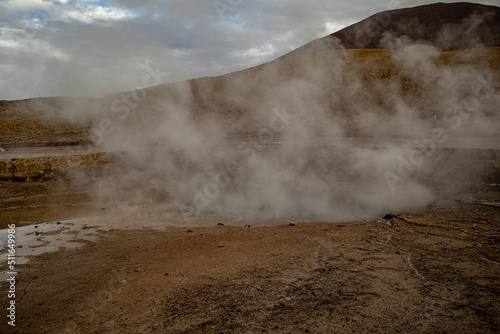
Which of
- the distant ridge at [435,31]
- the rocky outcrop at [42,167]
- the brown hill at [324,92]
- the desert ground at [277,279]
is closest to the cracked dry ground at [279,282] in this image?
the desert ground at [277,279]

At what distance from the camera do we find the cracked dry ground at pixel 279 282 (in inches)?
86.8

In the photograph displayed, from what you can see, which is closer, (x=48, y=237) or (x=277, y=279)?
(x=277, y=279)

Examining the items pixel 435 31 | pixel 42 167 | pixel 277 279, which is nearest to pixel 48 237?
pixel 277 279

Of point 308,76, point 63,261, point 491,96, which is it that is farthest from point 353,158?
point 308,76

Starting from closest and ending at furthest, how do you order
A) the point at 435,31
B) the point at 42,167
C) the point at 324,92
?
the point at 42,167
the point at 324,92
the point at 435,31

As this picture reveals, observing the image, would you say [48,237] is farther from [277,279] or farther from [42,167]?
[42,167]

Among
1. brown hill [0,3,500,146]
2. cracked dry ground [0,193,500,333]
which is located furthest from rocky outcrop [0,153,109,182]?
brown hill [0,3,500,146]

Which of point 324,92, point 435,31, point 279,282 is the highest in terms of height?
point 435,31

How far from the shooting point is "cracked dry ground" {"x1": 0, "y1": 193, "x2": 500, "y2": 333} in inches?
86.8

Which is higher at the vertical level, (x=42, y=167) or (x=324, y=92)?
(x=324, y=92)

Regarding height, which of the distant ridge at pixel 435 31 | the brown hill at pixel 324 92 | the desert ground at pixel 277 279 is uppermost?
the distant ridge at pixel 435 31

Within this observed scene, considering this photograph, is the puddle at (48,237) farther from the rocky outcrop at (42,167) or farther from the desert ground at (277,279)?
the rocky outcrop at (42,167)

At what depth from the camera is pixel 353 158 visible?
877 centimetres

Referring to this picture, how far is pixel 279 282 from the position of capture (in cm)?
274
